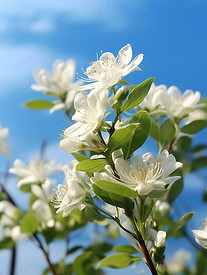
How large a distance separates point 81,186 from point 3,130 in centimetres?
157

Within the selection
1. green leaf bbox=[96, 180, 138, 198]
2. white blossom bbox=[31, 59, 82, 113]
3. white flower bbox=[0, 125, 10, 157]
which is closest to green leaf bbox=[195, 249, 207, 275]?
green leaf bbox=[96, 180, 138, 198]

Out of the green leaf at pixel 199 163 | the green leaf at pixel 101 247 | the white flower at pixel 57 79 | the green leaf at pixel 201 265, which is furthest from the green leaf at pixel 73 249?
the white flower at pixel 57 79

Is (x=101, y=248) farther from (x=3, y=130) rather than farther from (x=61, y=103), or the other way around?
(x=3, y=130)

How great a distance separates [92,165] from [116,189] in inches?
3.2

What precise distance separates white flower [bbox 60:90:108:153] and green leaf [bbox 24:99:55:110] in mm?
1174

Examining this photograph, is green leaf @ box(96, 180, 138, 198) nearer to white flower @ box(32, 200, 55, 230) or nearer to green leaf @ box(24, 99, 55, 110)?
white flower @ box(32, 200, 55, 230)

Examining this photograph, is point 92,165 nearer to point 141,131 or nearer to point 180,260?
point 141,131

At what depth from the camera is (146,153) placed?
850 mm

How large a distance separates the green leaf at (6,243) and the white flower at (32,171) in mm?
289

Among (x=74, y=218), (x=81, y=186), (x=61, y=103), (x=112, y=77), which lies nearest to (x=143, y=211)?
(x=81, y=186)

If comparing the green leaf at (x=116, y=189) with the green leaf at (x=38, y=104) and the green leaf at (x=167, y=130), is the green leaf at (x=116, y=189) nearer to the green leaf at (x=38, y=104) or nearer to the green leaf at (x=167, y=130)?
the green leaf at (x=167, y=130)

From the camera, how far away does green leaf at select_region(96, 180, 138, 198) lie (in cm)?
69

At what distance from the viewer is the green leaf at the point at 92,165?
2.49 ft

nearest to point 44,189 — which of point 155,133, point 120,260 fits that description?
point 155,133
